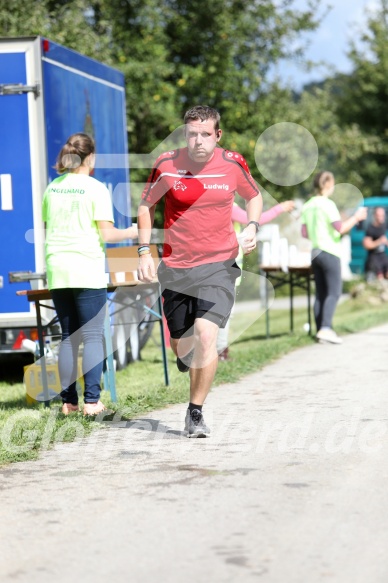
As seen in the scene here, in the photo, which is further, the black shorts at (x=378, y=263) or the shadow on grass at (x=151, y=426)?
the black shorts at (x=378, y=263)

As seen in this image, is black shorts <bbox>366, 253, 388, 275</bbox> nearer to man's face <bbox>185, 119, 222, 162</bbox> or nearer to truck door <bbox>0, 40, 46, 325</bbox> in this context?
truck door <bbox>0, 40, 46, 325</bbox>

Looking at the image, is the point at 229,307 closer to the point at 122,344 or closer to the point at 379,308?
the point at 122,344

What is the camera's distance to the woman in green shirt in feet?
42.0

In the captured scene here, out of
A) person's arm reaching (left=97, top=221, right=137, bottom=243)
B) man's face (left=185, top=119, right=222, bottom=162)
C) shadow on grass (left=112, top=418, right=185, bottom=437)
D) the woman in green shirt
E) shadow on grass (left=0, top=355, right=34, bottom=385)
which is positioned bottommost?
shadow on grass (left=0, top=355, right=34, bottom=385)

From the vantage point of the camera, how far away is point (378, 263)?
941 inches

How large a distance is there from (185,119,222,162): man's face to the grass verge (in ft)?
6.14

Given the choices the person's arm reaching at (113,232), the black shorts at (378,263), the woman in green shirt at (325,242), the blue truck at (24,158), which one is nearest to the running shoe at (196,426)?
the person's arm reaching at (113,232)

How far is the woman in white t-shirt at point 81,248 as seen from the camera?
7.71m

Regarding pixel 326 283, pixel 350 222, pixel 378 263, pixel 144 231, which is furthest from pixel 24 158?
pixel 378 263

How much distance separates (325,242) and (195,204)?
6.14m

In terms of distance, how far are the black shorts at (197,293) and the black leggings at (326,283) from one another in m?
5.98

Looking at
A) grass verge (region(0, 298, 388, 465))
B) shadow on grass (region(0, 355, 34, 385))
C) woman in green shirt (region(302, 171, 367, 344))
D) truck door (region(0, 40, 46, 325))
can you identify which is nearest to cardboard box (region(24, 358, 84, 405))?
grass verge (region(0, 298, 388, 465))

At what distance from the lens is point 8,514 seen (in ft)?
16.9

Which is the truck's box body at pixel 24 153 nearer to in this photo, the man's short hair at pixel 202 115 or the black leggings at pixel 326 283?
the man's short hair at pixel 202 115
